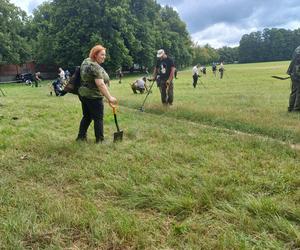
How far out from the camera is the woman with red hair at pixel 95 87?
6.08m

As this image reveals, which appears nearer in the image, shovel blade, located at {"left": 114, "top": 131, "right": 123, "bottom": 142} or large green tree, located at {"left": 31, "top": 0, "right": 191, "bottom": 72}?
shovel blade, located at {"left": 114, "top": 131, "right": 123, "bottom": 142}

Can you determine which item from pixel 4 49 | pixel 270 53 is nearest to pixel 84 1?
pixel 4 49

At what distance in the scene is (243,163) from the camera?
195 inches

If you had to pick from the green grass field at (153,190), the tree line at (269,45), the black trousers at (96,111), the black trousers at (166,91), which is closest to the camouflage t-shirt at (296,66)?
the green grass field at (153,190)

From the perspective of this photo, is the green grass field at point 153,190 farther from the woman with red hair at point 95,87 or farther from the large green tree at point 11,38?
the large green tree at point 11,38

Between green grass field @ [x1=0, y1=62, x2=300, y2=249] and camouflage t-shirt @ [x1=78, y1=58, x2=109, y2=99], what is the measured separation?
93 cm

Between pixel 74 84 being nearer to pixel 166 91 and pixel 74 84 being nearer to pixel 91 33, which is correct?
pixel 166 91

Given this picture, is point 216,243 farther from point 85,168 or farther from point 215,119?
point 215,119

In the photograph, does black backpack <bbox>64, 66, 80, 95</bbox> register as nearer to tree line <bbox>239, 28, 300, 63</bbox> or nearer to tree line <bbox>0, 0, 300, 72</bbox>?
tree line <bbox>0, 0, 300, 72</bbox>

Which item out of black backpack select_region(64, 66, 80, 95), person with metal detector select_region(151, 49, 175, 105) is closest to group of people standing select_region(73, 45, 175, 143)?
black backpack select_region(64, 66, 80, 95)

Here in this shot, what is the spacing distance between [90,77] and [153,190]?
2.95 metres

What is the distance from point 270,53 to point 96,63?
5141 inches

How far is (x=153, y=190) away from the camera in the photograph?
398 cm

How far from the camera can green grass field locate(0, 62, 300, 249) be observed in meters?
3.05
